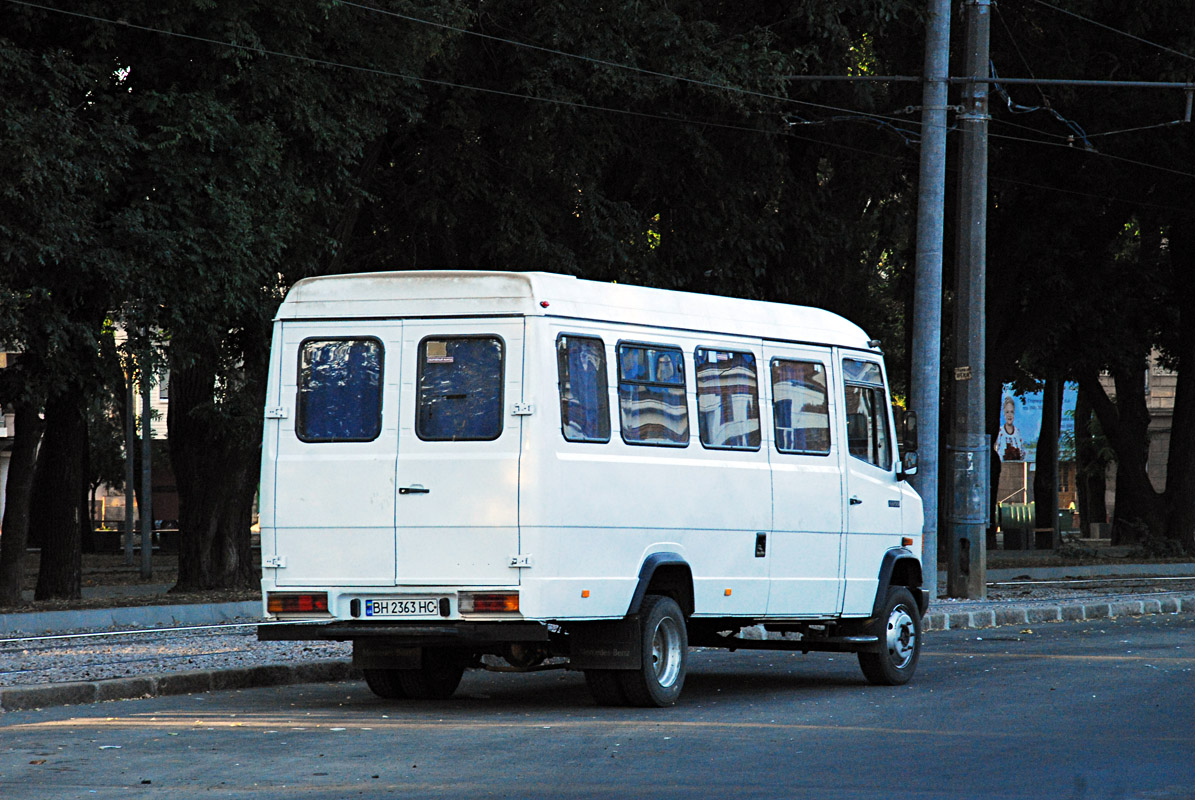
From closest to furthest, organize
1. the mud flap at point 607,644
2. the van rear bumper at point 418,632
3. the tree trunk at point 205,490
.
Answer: the van rear bumper at point 418,632 → the mud flap at point 607,644 → the tree trunk at point 205,490

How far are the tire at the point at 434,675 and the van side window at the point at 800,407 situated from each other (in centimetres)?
270

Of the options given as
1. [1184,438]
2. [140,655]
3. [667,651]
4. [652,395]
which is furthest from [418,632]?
[1184,438]

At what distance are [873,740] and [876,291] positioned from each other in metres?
35.4

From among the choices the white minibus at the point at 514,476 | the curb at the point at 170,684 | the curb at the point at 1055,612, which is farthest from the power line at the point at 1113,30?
the curb at the point at 170,684

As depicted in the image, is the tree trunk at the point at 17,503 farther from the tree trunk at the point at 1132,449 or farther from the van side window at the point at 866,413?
the tree trunk at the point at 1132,449

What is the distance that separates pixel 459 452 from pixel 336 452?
0.86 m

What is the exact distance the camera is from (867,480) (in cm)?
1397

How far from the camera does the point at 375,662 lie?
1227 cm

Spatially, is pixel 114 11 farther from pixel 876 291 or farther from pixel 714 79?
pixel 876 291

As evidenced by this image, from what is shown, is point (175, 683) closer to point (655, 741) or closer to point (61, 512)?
point (655, 741)

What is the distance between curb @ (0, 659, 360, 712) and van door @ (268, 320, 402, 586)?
1.93 m

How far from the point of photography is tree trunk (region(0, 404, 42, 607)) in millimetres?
23625

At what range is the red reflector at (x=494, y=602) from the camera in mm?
11102

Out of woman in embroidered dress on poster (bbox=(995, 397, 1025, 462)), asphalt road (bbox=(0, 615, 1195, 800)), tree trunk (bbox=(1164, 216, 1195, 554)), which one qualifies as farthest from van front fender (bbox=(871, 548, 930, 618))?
tree trunk (bbox=(1164, 216, 1195, 554))
